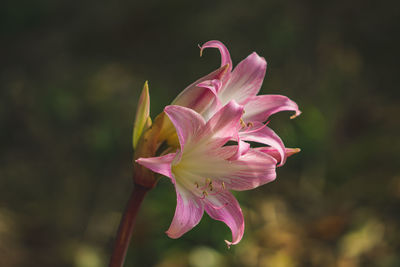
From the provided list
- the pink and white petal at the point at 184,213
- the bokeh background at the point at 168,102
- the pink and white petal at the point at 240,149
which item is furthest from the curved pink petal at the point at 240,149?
the bokeh background at the point at 168,102

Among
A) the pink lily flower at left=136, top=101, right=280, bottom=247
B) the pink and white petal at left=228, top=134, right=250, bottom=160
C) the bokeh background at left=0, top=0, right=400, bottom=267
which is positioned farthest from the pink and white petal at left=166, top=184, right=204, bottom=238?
the bokeh background at left=0, top=0, right=400, bottom=267

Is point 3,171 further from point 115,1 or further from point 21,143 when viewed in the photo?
point 115,1

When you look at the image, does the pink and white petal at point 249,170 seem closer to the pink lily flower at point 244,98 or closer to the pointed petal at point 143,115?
the pink lily flower at point 244,98

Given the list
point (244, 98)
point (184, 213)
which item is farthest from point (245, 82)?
point (184, 213)

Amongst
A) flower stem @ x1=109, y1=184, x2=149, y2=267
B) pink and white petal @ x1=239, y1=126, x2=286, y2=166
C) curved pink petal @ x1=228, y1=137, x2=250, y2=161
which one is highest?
curved pink petal @ x1=228, y1=137, x2=250, y2=161

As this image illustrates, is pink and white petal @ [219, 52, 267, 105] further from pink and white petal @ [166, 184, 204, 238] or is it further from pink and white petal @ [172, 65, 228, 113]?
pink and white petal @ [166, 184, 204, 238]

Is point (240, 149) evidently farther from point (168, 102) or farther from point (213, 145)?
point (168, 102)
